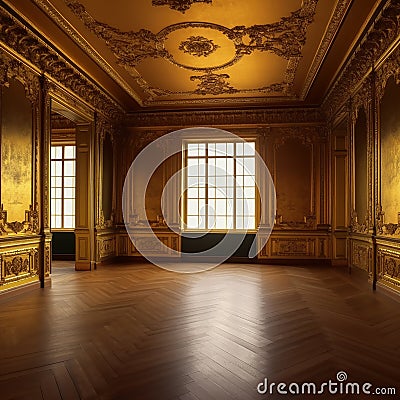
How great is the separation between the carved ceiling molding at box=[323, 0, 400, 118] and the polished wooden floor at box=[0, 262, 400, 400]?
10.7 ft

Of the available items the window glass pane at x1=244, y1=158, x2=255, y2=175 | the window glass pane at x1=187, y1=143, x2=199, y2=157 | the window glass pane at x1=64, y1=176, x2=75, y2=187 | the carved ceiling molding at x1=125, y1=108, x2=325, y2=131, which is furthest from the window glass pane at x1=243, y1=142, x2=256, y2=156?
the window glass pane at x1=64, y1=176, x2=75, y2=187

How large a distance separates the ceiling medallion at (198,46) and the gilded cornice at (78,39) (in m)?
1.35

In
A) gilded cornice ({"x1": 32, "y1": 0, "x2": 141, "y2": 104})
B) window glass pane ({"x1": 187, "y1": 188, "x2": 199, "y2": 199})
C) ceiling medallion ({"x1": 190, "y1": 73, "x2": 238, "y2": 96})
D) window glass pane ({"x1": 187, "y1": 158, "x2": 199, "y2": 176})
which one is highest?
ceiling medallion ({"x1": 190, "y1": 73, "x2": 238, "y2": 96})

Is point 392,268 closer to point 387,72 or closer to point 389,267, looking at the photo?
point 389,267

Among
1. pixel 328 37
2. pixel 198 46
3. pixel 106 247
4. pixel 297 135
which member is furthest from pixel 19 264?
pixel 297 135

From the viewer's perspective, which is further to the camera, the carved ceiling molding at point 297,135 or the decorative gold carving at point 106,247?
the carved ceiling molding at point 297,135

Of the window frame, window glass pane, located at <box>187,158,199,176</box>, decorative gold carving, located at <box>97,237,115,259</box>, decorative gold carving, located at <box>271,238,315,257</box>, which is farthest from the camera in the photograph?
window glass pane, located at <box>187,158,199,176</box>

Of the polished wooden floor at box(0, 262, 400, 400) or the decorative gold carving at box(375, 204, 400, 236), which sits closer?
the polished wooden floor at box(0, 262, 400, 400)

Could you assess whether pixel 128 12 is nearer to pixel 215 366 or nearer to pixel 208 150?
pixel 215 366

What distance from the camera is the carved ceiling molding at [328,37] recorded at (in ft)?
14.3

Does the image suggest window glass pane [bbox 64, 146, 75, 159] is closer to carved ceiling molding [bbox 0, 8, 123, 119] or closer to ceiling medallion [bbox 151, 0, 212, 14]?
carved ceiling molding [bbox 0, 8, 123, 119]

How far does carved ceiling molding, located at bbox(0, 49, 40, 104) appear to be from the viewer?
471 centimetres

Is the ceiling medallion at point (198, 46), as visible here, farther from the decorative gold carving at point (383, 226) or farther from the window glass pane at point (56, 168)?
the window glass pane at point (56, 168)

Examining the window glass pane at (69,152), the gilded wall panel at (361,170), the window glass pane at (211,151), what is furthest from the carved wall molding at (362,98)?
the window glass pane at (69,152)
